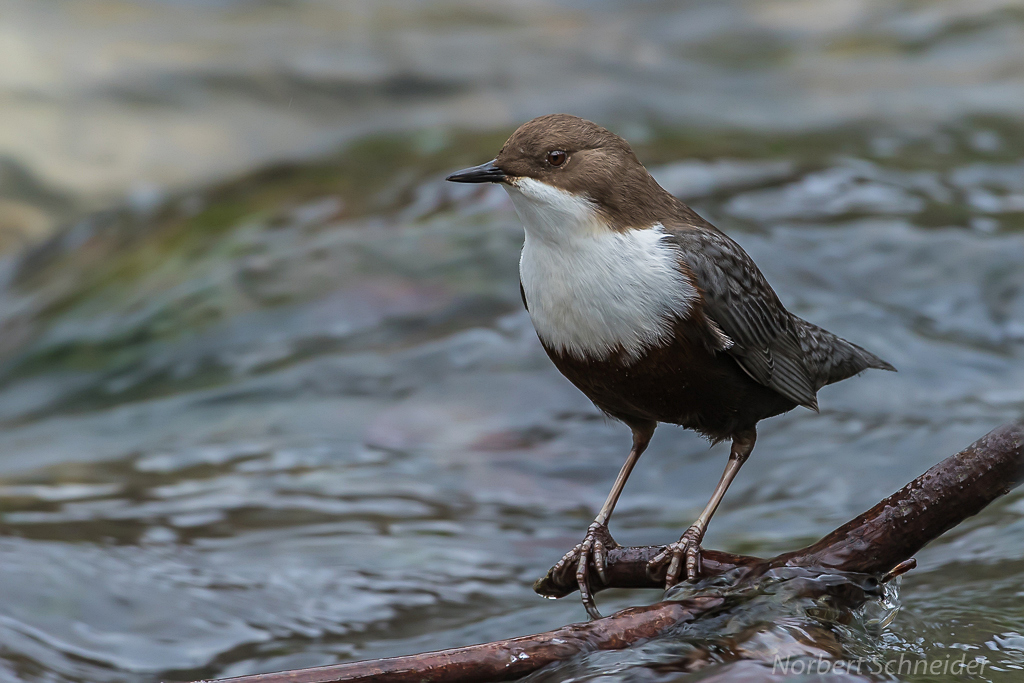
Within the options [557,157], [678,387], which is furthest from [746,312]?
[557,157]

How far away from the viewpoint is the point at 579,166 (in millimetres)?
2934

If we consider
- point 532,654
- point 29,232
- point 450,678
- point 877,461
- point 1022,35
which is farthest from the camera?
point 1022,35

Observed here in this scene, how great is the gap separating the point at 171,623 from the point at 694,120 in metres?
6.93

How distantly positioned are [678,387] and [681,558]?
45 cm

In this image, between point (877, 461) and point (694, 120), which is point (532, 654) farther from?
point (694, 120)

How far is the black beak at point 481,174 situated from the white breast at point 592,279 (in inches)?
2.2

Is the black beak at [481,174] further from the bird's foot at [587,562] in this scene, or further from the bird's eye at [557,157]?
the bird's foot at [587,562]

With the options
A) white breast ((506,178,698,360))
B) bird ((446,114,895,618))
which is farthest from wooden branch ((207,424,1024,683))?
white breast ((506,178,698,360))

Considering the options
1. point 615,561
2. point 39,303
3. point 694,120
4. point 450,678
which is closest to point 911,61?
point 694,120

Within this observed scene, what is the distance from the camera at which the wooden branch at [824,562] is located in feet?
7.79

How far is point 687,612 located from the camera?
2.78 m

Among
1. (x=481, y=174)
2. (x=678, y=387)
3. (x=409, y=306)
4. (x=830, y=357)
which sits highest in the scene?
(x=409, y=306)

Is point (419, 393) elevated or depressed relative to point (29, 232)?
depressed

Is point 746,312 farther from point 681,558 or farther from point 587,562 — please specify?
point 587,562
